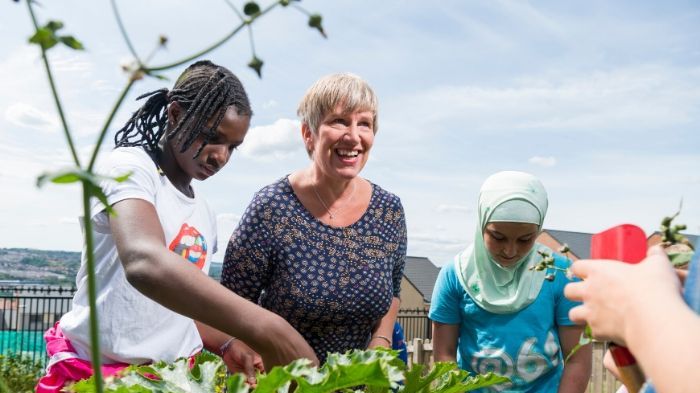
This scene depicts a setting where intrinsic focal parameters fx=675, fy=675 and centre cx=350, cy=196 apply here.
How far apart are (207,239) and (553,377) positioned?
1.51 meters

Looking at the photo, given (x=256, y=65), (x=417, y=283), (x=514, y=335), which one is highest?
(x=256, y=65)

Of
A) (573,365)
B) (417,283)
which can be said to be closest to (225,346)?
(573,365)

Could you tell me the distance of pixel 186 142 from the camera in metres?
2.12

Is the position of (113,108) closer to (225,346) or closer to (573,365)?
(225,346)

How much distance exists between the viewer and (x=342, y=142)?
2510 mm

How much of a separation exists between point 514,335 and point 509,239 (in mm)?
386

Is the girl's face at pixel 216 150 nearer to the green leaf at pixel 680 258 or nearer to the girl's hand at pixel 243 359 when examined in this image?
the girl's hand at pixel 243 359

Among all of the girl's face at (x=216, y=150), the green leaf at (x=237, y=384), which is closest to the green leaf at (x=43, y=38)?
the green leaf at (x=237, y=384)

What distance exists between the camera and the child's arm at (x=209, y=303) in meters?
1.13

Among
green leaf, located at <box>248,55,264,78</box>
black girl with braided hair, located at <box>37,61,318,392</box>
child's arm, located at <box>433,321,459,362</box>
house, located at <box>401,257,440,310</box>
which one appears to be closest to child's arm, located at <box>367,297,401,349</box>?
child's arm, located at <box>433,321,459,362</box>

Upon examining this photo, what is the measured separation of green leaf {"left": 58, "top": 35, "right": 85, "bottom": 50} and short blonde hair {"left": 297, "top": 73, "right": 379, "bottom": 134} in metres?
1.92

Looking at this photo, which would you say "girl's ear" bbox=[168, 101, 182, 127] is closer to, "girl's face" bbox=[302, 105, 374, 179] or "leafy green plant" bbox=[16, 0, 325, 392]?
"girl's face" bbox=[302, 105, 374, 179]

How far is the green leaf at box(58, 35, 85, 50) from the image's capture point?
0.58 meters

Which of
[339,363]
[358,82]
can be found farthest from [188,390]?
[358,82]
